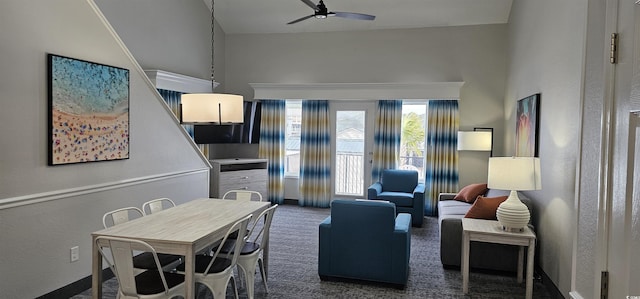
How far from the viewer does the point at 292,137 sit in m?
7.91

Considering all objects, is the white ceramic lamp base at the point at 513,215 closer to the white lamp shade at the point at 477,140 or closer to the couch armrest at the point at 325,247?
the couch armrest at the point at 325,247

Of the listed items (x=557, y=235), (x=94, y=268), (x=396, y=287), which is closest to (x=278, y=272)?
(x=396, y=287)

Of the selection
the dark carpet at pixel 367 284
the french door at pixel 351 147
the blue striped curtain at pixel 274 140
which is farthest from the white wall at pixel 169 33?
the dark carpet at pixel 367 284

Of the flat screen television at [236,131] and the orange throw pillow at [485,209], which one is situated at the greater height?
the flat screen television at [236,131]

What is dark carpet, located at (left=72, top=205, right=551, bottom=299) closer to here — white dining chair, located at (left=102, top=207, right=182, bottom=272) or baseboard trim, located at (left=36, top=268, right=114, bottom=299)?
baseboard trim, located at (left=36, top=268, right=114, bottom=299)

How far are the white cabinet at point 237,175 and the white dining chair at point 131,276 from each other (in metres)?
3.96

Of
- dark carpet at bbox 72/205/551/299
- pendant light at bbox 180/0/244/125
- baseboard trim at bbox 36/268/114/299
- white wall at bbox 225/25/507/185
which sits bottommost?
dark carpet at bbox 72/205/551/299

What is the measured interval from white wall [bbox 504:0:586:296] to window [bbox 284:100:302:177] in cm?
408

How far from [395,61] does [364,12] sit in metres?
1.00

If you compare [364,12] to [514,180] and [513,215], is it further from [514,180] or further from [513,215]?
[513,215]

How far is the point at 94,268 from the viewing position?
273 centimetres

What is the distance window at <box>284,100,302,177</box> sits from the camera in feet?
25.7

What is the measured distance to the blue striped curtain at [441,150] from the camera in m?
6.94

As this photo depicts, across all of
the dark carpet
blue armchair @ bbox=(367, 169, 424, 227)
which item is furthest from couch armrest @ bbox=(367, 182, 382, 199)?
the dark carpet
